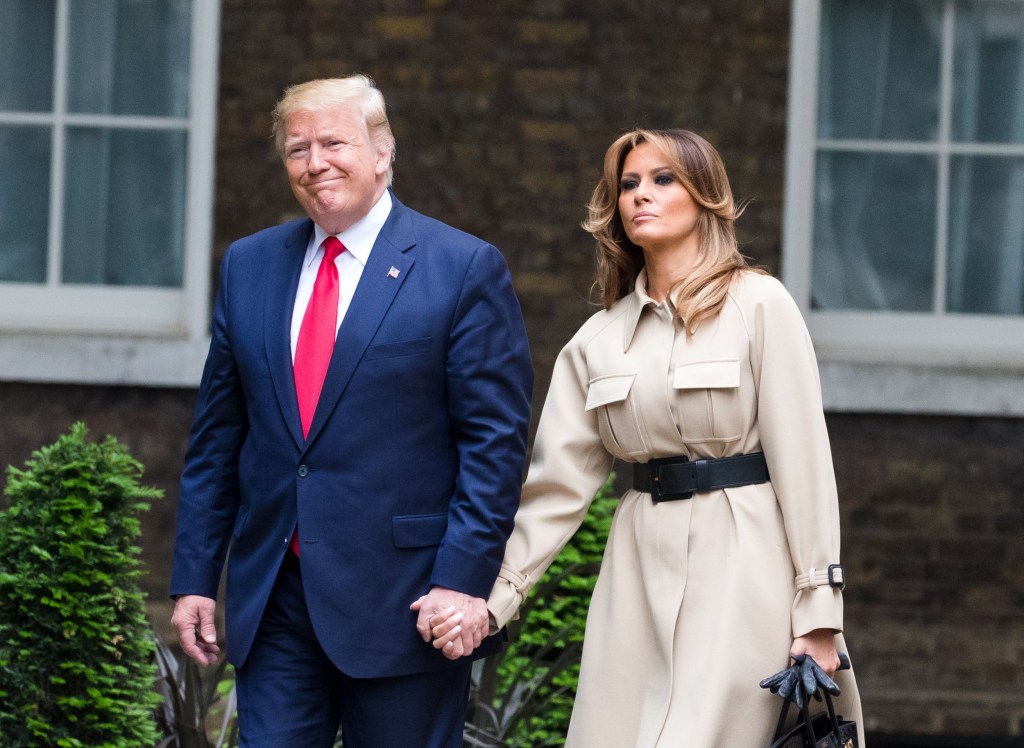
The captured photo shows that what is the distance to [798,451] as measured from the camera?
2994 millimetres

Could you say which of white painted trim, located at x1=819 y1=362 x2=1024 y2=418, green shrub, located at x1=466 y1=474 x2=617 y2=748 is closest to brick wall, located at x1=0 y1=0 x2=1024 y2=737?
white painted trim, located at x1=819 y1=362 x2=1024 y2=418

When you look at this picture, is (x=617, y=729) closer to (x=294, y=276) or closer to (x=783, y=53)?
(x=294, y=276)

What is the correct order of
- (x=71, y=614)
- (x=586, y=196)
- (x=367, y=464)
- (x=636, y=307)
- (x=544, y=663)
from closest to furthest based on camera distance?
1. (x=367, y=464)
2. (x=636, y=307)
3. (x=71, y=614)
4. (x=544, y=663)
5. (x=586, y=196)

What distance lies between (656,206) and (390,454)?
0.77m

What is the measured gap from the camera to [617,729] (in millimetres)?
3074

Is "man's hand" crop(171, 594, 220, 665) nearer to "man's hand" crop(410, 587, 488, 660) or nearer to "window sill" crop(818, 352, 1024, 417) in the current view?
"man's hand" crop(410, 587, 488, 660)

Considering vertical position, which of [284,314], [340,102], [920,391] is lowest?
[920,391]

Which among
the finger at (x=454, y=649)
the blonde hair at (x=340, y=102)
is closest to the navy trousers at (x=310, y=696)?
the finger at (x=454, y=649)

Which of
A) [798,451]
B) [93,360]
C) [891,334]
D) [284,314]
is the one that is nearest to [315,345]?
[284,314]

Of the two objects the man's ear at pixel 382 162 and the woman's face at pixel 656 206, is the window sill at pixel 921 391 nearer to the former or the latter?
the woman's face at pixel 656 206

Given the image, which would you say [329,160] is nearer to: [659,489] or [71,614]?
[659,489]

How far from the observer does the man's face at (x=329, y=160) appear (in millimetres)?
3031

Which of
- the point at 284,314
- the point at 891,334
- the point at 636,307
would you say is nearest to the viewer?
the point at 284,314

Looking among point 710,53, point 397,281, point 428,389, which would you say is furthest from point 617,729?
point 710,53
